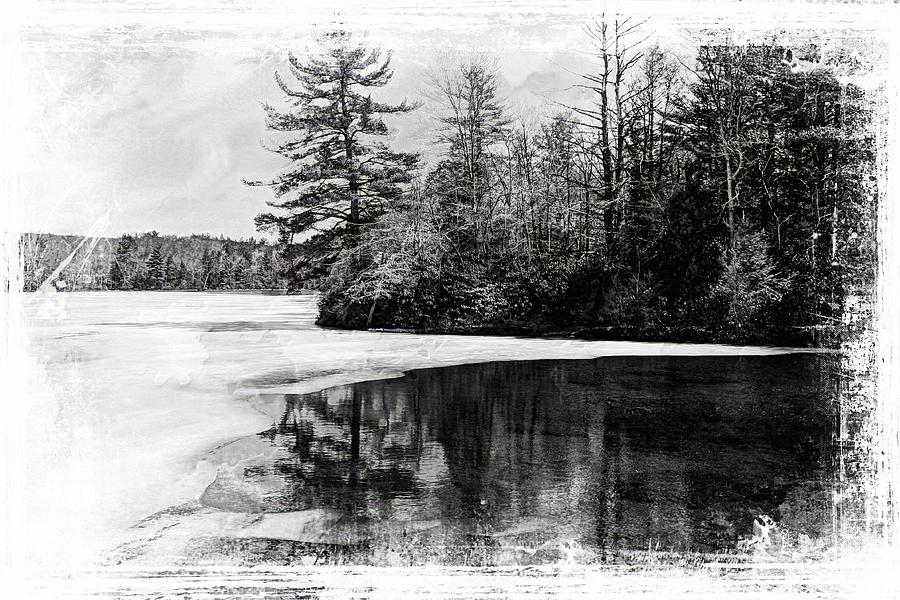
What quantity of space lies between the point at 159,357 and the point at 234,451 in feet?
26.3

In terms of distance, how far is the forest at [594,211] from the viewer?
17328mm

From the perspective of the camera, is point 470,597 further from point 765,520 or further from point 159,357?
point 159,357

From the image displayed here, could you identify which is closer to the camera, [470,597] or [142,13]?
[470,597]

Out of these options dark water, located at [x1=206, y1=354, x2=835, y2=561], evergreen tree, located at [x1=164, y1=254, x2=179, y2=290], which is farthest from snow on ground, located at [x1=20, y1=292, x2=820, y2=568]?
evergreen tree, located at [x1=164, y1=254, x2=179, y2=290]

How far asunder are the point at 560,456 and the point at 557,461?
209 mm

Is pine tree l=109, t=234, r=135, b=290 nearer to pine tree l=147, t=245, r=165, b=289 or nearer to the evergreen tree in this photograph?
pine tree l=147, t=245, r=165, b=289

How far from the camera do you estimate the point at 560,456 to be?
6316 millimetres

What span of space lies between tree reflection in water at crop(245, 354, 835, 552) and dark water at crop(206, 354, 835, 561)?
18mm

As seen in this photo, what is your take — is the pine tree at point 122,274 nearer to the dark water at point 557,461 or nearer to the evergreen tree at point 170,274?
the evergreen tree at point 170,274

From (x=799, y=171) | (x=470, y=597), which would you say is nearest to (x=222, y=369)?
(x=470, y=597)

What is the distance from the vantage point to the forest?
17.3 m

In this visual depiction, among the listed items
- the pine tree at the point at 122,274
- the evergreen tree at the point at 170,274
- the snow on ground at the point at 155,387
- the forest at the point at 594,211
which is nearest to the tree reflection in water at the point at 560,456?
the snow on ground at the point at 155,387

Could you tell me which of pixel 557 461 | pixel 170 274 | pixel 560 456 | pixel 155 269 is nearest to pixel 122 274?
pixel 155 269

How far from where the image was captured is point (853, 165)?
41.5 ft
